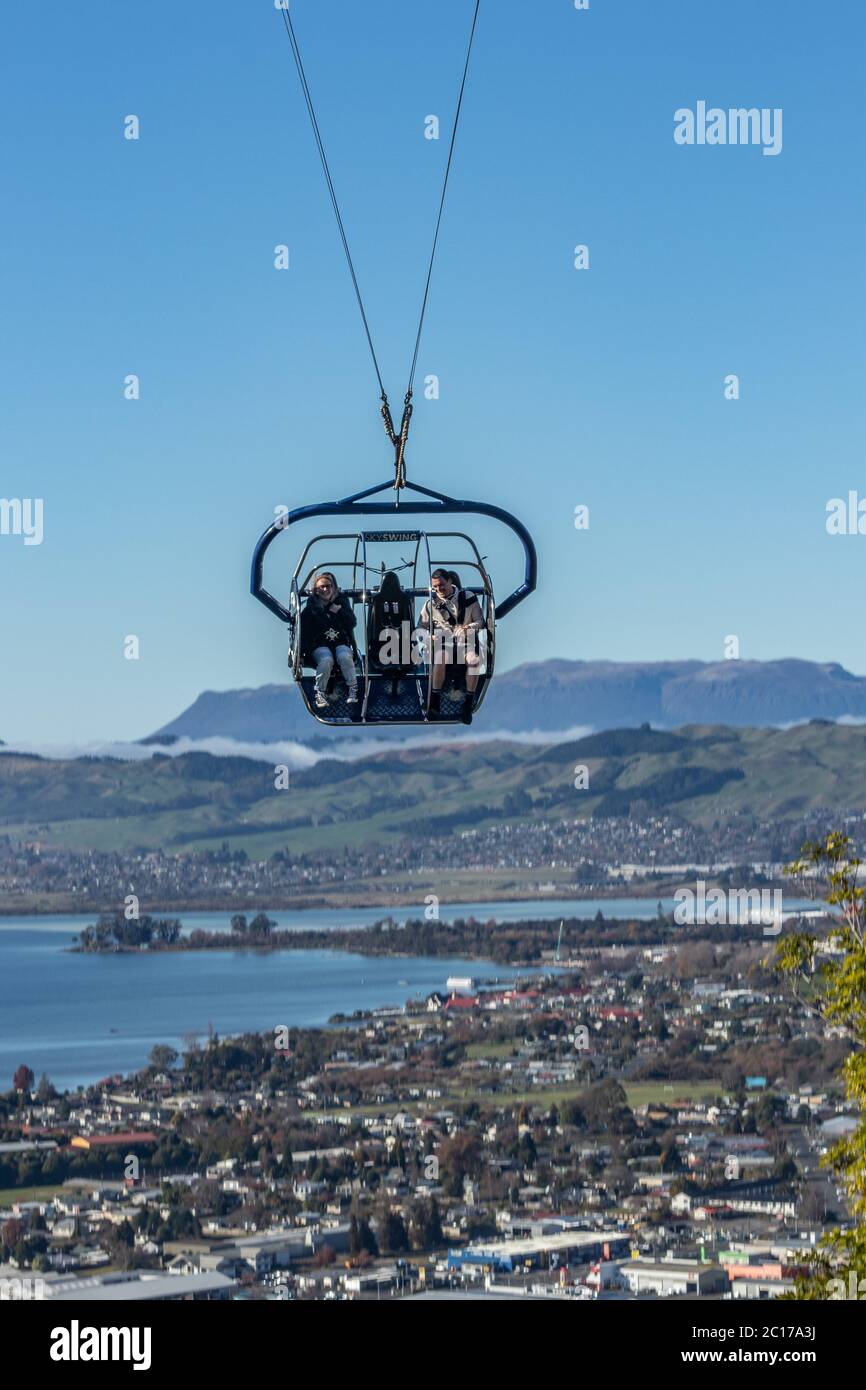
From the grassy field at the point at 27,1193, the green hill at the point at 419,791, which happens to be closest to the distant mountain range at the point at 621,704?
the green hill at the point at 419,791

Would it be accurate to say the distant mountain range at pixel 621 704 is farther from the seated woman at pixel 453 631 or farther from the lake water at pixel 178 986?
the seated woman at pixel 453 631

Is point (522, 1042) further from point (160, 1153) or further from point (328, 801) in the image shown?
point (328, 801)

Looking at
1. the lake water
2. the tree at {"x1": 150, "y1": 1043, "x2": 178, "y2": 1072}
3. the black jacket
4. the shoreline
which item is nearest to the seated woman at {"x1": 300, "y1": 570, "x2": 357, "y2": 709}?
the black jacket

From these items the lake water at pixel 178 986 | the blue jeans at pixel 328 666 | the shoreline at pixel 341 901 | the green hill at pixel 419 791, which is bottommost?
the lake water at pixel 178 986

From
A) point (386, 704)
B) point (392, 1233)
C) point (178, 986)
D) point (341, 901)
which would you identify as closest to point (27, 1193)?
point (392, 1233)

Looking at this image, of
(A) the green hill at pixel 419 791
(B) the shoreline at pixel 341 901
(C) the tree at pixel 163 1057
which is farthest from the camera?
(A) the green hill at pixel 419 791

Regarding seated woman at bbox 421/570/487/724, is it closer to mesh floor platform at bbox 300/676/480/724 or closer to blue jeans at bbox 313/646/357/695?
A: mesh floor platform at bbox 300/676/480/724

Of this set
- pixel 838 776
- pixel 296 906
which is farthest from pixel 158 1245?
pixel 838 776

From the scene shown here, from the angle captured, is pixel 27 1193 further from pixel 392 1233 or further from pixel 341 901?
pixel 341 901

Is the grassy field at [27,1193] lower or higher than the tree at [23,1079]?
lower
